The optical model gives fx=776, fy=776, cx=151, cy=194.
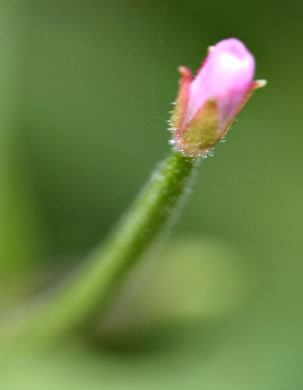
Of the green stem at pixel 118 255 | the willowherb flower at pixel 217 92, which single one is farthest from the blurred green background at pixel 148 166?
the willowherb flower at pixel 217 92

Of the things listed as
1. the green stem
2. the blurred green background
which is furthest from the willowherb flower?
the blurred green background

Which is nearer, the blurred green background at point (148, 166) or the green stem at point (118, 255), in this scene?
the green stem at point (118, 255)

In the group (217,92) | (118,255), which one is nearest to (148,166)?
(118,255)

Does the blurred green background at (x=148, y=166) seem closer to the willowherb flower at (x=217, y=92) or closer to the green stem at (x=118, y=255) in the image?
the green stem at (x=118, y=255)

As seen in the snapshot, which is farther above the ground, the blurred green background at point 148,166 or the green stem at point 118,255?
the blurred green background at point 148,166

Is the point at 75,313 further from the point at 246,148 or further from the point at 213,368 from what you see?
the point at 246,148

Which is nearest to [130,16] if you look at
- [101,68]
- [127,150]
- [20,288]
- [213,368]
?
[101,68]

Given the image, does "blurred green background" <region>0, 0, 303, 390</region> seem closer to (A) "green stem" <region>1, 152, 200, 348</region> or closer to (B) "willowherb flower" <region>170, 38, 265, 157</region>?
(A) "green stem" <region>1, 152, 200, 348</region>
